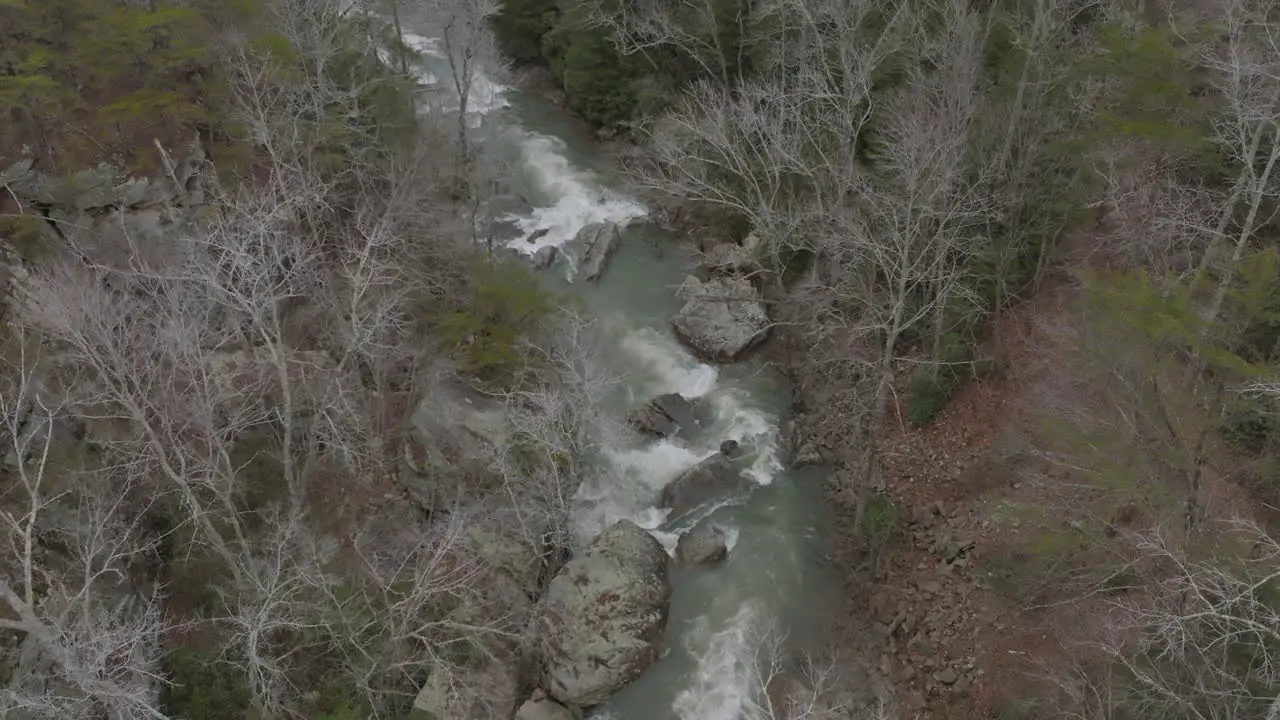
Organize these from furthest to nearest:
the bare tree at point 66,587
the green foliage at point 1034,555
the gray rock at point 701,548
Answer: the gray rock at point 701,548
the green foliage at point 1034,555
the bare tree at point 66,587

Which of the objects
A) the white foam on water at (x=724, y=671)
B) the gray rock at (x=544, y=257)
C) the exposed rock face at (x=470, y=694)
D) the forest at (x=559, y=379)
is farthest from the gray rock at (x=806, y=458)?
the gray rock at (x=544, y=257)

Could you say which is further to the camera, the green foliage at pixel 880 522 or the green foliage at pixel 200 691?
the green foliage at pixel 880 522

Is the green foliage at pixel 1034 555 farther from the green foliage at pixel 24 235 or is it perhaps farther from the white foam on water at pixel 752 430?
the green foliage at pixel 24 235

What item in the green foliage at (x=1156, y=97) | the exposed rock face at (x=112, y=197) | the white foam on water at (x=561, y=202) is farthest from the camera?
the white foam on water at (x=561, y=202)

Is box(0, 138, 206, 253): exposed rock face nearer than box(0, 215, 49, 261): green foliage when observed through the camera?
No

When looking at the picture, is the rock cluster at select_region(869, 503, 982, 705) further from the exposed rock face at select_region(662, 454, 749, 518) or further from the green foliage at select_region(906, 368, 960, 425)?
the exposed rock face at select_region(662, 454, 749, 518)

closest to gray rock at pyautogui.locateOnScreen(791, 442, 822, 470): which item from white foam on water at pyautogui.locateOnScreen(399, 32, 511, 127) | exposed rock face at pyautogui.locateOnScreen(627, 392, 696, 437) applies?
exposed rock face at pyautogui.locateOnScreen(627, 392, 696, 437)

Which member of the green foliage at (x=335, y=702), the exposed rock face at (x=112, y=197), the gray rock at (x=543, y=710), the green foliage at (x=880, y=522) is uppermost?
the exposed rock face at (x=112, y=197)

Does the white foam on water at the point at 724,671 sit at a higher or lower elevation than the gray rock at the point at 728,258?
lower
